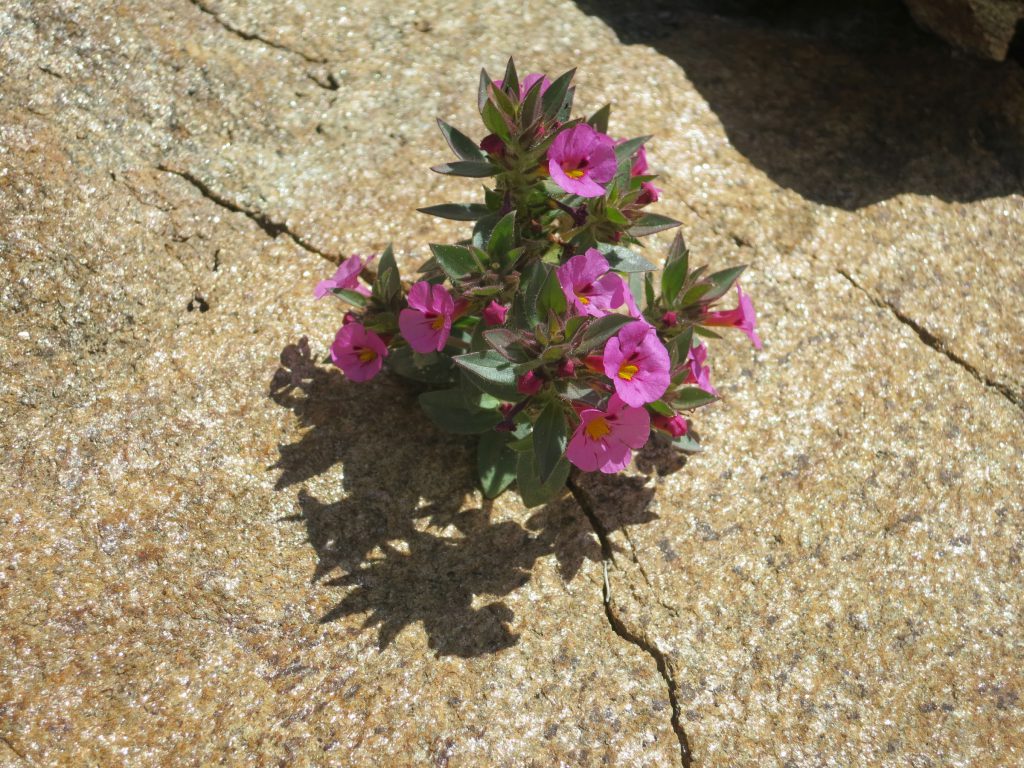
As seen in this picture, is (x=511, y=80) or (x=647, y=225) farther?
(x=647, y=225)

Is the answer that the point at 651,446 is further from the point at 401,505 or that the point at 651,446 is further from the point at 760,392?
→ the point at 401,505

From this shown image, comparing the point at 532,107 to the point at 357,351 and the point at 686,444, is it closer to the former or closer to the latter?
the point at 357,351

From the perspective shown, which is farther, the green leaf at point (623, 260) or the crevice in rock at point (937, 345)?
the crevice in rock at point (937, 345)

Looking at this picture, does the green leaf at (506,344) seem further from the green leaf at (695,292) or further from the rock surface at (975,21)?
the rock surface at (975,21)

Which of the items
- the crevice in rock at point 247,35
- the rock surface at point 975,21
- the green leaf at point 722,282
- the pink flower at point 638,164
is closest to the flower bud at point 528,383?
the green leaf at point 722,282

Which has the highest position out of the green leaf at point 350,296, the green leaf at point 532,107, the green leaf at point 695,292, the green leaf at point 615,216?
the green leaf at point 532,107

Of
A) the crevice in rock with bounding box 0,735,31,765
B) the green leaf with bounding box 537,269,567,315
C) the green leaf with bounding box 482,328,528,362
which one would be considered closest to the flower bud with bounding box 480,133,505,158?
the green leaf with bounding box 537,269,567,315

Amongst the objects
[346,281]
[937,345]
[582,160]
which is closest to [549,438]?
[582,160]
